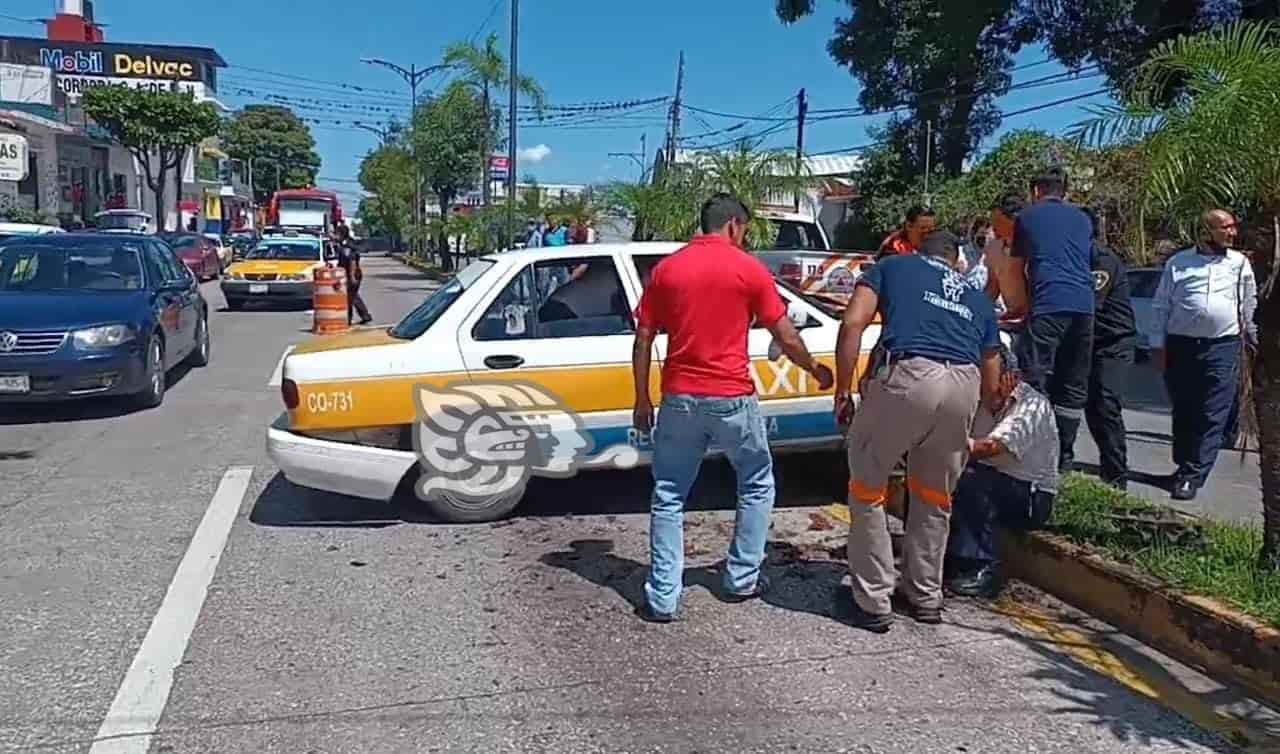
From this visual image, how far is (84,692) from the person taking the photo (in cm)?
449

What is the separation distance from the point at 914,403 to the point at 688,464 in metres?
1.02

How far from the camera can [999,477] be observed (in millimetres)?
5598

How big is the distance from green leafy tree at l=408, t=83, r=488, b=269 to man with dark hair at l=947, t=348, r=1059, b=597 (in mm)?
29651

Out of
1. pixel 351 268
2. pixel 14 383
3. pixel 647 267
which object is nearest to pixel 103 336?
pixel 14 383

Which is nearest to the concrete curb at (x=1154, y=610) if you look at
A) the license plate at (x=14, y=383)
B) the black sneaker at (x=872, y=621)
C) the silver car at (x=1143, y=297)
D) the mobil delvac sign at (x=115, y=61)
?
the black sneaker at (x=872, y=621)

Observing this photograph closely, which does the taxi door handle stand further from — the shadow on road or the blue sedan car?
the blue sedan car

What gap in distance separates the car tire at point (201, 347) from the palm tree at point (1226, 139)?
11248 millimetres

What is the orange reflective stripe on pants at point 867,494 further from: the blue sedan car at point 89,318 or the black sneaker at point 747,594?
the blue sedan car at point 89,318

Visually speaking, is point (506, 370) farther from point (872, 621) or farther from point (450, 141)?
point (450, 141)

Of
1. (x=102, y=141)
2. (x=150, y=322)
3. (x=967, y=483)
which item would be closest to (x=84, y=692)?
(x=967, y=483)

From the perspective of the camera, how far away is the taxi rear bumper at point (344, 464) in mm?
6684

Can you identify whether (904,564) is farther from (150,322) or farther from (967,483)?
(150,322)

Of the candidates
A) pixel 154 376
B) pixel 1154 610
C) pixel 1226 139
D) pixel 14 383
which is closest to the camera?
pixel 1226 139

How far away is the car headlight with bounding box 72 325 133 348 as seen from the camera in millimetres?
10227
